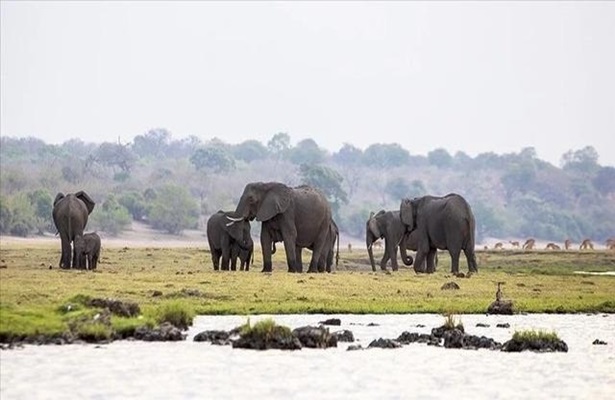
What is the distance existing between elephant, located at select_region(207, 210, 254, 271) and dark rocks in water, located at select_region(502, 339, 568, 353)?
1975cm

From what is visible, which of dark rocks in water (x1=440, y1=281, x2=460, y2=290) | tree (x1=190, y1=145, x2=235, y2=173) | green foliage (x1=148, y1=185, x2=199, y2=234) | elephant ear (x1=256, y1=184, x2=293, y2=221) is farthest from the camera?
tree (x1=190, y1=145, x2=235, y2=173)

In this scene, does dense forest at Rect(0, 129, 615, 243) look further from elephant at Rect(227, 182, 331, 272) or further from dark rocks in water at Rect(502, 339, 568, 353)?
dark rocks in water at Rect(502, 339, 568, 353)

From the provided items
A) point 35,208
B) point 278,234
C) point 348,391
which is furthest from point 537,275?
point 35,208

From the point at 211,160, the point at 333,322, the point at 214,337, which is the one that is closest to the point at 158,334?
the point at 214,337

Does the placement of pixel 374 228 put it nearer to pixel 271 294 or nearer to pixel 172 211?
pixel 271 294

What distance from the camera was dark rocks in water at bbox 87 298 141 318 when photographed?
25.1 metres

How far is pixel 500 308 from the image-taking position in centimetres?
3125

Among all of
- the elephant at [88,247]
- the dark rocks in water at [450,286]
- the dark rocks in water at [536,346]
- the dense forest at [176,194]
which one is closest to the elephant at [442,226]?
the dark rocks in water at [450,286]

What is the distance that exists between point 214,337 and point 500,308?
9.49 m

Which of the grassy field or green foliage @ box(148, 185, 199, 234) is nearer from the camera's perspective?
the grassy field

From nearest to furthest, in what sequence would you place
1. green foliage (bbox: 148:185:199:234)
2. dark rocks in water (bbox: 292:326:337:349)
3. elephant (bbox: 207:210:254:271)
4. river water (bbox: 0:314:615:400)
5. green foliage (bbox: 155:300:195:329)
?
1. river water (bbox: 0:314:615:400)
2. dark rocks in water (bbox: 292:326:337:349)
3. green foliage (bbox: 155:300:195:329)
4. elephant (bbox: 207:210:254:271)
5. green foliage (bbox: 148:185:199:234)

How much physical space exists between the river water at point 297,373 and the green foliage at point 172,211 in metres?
95.9

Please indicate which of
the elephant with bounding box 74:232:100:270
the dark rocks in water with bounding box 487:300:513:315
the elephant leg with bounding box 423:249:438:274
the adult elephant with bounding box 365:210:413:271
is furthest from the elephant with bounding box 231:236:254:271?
the dark rocks in water with bounding box 487:300:513:315

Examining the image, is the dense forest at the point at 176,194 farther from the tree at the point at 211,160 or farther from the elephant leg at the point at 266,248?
the elephant leg at the point at 266,248
